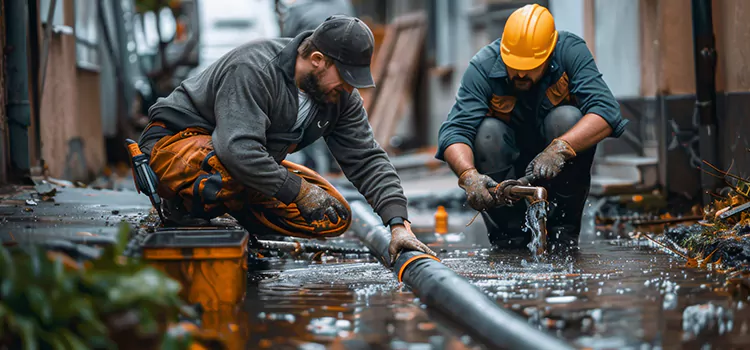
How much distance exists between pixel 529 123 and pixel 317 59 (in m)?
1.51

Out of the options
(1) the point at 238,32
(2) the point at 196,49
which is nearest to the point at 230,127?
(2) the point at 196,49

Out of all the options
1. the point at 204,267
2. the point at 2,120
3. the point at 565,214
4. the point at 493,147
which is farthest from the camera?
the point at 2,120

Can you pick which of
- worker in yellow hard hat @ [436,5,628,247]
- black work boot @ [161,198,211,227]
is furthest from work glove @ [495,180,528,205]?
black work boot @ [161,198,211,227]

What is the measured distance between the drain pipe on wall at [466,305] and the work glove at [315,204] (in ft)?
1.30

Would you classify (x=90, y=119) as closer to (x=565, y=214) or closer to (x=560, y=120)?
(x=565, y=214)

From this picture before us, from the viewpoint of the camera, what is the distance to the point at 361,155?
490 cm

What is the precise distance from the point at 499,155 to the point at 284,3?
9438 mm

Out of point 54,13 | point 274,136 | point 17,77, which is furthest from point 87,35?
point 274,136

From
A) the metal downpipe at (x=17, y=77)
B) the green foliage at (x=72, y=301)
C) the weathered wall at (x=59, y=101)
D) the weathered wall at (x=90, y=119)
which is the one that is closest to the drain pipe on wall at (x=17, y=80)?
the metal downpipe at (x=17, y=77)

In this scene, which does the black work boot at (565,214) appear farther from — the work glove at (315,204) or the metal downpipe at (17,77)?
the metal downpipe at (17,77)

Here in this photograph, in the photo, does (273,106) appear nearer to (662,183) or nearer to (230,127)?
(230,127)

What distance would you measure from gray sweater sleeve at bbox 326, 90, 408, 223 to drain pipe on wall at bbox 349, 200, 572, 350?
38cm

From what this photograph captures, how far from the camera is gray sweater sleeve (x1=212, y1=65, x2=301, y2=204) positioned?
171 inches

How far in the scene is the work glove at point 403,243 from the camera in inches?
173
